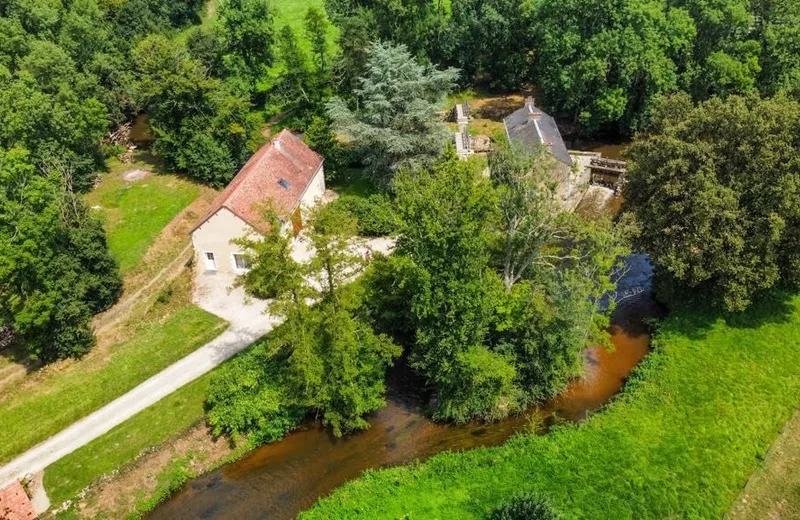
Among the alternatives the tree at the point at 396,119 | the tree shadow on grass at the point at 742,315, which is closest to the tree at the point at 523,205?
the tree shadow on grass at the point at 742,315

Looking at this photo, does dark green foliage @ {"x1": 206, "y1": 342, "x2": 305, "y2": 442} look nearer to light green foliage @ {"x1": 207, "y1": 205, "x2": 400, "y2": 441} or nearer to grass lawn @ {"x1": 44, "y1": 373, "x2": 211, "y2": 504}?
light green foliage @ {"x1": 207, "y1": 205, "x2": 400, "y2": 441}

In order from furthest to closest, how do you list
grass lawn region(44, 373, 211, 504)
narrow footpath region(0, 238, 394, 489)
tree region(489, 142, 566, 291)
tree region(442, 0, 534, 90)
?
tree region(442, 0, 534, 90), narrow footpath region(0, 238, 394, 489), tree region(489, 142, 566, 291), grass lawn region(44, 373, 211, 504)

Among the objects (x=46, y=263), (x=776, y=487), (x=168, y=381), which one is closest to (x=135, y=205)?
(x=46, y=263)

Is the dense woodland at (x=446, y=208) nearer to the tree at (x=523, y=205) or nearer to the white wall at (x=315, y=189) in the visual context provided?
the tree at (x=523, y=205)

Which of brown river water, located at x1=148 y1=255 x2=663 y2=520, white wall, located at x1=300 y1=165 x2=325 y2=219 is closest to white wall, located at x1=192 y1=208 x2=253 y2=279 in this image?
white wall, located at x1=300 y1=165 x2=325 y2=219

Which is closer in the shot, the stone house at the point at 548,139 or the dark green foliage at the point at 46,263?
the dark green foliage at the point at 46,263

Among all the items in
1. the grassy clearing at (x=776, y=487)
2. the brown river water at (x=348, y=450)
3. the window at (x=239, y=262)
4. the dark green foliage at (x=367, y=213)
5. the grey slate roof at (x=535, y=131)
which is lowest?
the brown river water at (x=348, y=450)
